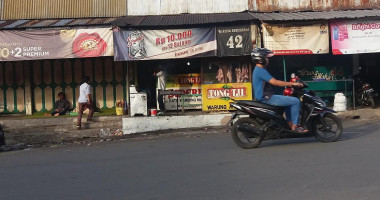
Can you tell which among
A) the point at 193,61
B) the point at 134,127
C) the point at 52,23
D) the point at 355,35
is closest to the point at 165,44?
the point at 193,61

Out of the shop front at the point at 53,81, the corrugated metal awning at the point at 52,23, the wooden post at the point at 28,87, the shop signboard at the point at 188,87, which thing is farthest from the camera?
the shop front at the point at 53,81

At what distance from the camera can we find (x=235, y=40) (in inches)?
510

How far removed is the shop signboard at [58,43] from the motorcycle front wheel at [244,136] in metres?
6.12

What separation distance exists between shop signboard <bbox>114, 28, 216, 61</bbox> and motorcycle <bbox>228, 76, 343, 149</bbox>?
525 cm

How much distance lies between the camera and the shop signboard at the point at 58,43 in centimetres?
1297

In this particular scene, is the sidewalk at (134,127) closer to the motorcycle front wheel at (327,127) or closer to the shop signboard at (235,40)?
the shop signboard at (235,40)

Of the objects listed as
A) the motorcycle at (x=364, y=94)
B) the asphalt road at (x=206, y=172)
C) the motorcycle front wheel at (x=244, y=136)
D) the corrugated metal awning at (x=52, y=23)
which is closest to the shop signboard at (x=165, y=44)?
the corrugated metal awning at (x=52, y=23)

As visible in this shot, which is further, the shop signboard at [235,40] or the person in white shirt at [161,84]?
the person in white shirt at [161,84]

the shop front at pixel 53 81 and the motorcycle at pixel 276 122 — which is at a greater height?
the shop front at pixel 53 81

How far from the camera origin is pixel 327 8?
14016 millimetres

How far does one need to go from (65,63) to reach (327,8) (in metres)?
8.55

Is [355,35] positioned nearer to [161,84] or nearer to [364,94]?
[364,94]

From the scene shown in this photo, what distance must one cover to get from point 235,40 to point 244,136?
5.43 m

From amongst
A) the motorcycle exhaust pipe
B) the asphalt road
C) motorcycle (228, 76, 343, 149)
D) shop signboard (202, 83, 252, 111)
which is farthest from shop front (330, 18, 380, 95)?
the motorcycle exhaust pipe
